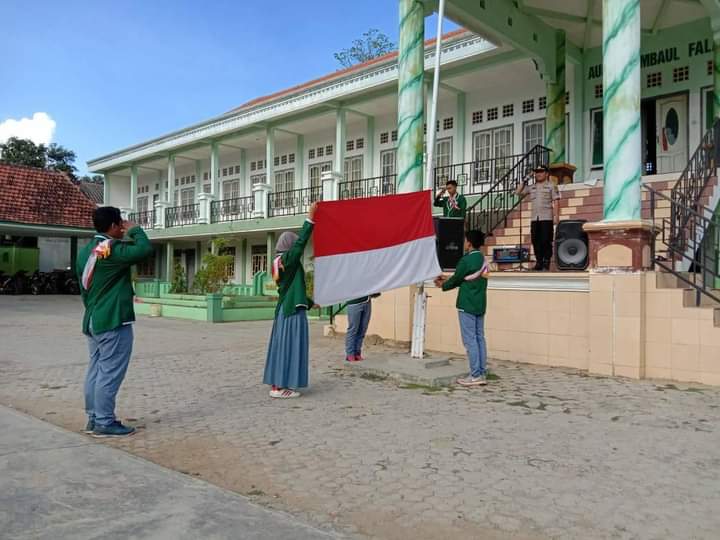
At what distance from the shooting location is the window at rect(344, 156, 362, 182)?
742 inches

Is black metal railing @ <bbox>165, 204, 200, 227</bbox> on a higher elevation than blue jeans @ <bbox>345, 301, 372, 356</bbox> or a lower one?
higher

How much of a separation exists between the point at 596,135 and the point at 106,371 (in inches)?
473

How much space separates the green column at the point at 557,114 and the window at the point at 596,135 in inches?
26.5

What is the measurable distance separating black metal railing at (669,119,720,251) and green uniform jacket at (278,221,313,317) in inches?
182

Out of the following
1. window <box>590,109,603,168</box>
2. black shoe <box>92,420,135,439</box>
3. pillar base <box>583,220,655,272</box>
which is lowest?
black shoe <box>92,420,135,439</box>

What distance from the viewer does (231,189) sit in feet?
78.0

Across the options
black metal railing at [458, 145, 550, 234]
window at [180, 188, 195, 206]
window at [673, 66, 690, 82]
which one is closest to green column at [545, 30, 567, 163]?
black metal railing at [458, 145, 550, 234]

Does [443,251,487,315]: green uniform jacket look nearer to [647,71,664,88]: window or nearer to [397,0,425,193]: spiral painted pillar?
[397,0,425,193]: spiral painted pillar

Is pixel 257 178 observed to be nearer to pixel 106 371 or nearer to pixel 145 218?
pixel 145 218

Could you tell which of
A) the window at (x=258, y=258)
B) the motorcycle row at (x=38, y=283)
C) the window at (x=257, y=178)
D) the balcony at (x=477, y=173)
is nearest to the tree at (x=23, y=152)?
the motorcycle row at (x=38, y=283)

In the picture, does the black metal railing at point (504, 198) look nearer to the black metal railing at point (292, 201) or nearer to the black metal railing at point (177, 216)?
the black metal railing at point (292, 201)

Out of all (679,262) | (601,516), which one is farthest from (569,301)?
(601,516)

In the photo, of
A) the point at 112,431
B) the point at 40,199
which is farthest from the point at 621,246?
the point at 40,199

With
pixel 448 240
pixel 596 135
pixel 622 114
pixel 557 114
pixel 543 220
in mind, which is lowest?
pixel 448 240
